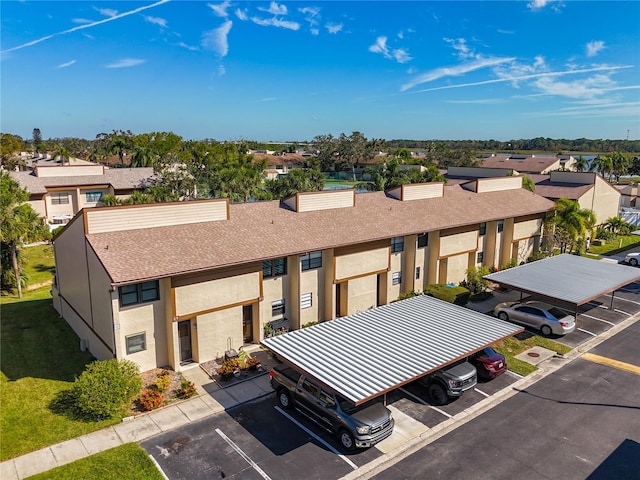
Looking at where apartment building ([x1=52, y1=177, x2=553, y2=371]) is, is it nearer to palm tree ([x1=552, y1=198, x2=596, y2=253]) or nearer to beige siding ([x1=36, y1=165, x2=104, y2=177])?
palm tree ([x1=552, y1=198, x2=596, y2=253])

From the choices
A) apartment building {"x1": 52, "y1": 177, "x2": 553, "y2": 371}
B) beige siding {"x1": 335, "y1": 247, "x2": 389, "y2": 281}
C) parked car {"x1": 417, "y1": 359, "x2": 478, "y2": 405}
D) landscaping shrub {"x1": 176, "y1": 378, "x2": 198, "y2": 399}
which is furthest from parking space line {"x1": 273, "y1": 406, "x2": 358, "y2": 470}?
beige siding {"x1": 335, "y1": 247, "x2": 389, "y2": 281}

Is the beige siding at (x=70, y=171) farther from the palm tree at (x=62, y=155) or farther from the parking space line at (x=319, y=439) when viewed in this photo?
the parking space line at (x=319, y=439)

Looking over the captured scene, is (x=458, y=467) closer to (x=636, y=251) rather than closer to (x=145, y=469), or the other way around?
(x=145, y=469)

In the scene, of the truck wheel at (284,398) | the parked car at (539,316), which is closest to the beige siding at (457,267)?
the parked car at (539,316)

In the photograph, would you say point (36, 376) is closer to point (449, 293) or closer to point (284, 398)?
point (284, 398)

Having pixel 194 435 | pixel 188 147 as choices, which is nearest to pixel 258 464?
pixel 194 435

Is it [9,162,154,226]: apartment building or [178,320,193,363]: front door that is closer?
[178,320,193,363]: front door
